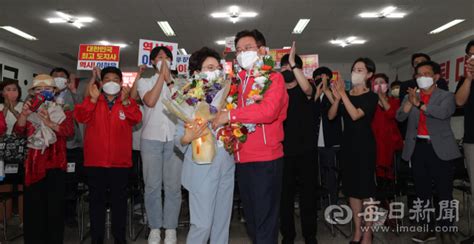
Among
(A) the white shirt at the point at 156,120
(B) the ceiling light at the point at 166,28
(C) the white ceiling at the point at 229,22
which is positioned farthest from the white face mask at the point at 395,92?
(B) the ceiling light at the point at 166,28

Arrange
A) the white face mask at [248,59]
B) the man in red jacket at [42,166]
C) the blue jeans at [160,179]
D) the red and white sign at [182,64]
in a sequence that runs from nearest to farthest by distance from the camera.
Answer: the white face mask at [248,59], the man in red jacket at [42,166], the blue jeans at [160,179], the red and white sign at [182,64]

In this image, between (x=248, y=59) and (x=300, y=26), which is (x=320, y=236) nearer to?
(x=248, y=59)

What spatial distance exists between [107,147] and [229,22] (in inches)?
294

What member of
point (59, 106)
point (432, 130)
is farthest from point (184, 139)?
point (432, 130)

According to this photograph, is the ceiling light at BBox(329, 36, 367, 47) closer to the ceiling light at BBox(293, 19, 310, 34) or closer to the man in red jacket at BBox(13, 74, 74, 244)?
the ceiling light at BBox(293, 19, 310, 34)

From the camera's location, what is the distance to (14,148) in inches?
149

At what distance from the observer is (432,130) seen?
4.21 meters

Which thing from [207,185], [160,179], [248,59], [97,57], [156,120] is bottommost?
[160,179]

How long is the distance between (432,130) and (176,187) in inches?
110

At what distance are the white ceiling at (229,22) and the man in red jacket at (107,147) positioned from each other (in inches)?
215

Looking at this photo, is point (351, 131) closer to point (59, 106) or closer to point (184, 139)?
point (184, 139)

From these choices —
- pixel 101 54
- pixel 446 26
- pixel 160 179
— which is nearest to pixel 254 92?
pixel 160 179

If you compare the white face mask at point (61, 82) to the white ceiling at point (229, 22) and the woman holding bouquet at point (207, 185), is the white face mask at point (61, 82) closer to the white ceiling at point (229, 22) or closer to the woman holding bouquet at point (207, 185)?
the woman holding bouquet at point (207, 185)

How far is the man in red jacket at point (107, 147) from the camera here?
3.88 meters
